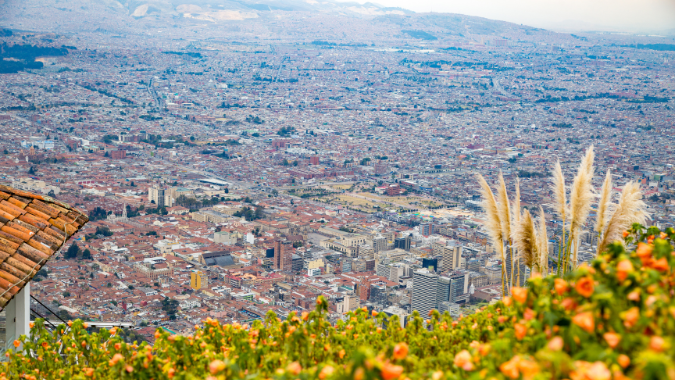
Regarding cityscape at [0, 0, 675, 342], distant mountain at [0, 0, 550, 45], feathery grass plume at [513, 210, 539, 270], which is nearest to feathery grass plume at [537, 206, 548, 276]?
feathery grass plume at [513, 210, 539, 270]

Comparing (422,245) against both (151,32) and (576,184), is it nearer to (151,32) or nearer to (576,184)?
(576,184)

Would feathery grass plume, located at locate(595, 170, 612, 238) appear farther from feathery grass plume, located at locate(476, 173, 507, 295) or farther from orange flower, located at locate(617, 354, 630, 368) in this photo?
orange flower, located at locate(617, 354, 630, 368)

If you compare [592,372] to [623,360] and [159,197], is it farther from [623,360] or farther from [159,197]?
[159,197]

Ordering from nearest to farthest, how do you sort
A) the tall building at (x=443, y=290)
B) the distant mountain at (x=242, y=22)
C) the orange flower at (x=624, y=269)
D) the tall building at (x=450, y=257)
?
1. the orange flower at (x=624, y=269)
2. the tall building at (x=443, y=290)
3. the tall building at (x=450, y=257)
4. the distant mountain at (x=242, y=22)

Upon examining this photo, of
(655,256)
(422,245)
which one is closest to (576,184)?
(655,256)

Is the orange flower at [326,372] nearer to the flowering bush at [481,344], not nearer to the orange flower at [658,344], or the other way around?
the flowering bush at [481,344]

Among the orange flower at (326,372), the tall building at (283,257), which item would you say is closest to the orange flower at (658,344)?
the orange flower at (326,372)

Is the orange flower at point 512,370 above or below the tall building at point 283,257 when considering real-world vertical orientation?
above
